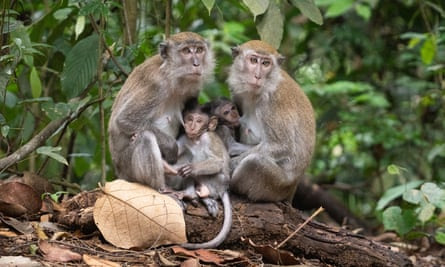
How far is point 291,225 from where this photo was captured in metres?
6.30

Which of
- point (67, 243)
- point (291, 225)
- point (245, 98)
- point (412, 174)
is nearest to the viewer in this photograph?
point (67, 243)

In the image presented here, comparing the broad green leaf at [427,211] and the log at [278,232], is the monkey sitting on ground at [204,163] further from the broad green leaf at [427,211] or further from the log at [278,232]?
the broad green leaf at [427,211]

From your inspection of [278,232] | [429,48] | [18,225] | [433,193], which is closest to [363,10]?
[429,48]

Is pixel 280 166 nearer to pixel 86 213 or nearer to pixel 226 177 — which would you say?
pixel 226 177

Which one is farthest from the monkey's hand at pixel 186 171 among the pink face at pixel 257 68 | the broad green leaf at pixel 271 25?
the broad green leaf at pixel 271 25

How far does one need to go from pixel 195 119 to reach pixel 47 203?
5.01 feet

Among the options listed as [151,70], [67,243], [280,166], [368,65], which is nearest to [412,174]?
[368,65]

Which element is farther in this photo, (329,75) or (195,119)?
(329,75)

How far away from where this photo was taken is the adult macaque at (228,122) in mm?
6680

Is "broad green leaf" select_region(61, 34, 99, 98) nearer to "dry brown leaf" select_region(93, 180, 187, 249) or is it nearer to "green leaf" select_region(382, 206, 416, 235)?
"dry brown leaf" select_region(93, 180, 187, 249)

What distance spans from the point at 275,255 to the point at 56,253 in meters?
1.76

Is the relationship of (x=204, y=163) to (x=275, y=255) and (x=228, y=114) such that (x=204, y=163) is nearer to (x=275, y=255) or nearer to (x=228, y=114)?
(x=228, y=114)

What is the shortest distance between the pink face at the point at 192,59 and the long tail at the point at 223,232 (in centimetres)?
111

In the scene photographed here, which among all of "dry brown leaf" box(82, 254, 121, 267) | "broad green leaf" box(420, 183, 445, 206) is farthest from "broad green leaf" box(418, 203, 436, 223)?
"dry brown leaf" box(82, 254, 121, 267)
